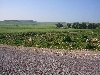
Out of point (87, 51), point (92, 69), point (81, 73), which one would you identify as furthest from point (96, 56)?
point (81, 73)

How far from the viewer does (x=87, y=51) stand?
32750mm

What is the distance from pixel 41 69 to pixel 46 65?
1.89 meters

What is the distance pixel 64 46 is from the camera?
3672cm

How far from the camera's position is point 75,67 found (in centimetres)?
2111

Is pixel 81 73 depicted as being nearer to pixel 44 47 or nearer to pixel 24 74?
pixel 24 74

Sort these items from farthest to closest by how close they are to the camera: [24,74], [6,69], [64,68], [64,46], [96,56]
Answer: [64,46]
[96,56]
[64,68]
[6,69]
[24,74]

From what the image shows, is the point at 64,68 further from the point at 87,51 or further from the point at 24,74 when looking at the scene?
the point at 87,51

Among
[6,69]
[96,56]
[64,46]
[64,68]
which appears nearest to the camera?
[6,69]

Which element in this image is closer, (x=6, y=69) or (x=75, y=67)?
(x=6, y=69)

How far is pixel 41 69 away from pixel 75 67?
3.71 meters

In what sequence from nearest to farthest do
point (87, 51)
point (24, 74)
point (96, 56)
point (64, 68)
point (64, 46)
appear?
1. point (24, 74)
2. point (64, 68)
3. point (96, 56)
4. point (87, 51)
5. point (64, 46)

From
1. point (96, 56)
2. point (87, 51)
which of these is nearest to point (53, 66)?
point (96, 56)

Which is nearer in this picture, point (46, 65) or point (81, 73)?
point (81, 73)

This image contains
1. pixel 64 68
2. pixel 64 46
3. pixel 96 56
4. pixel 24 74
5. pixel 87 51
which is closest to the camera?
pixel 24 74
